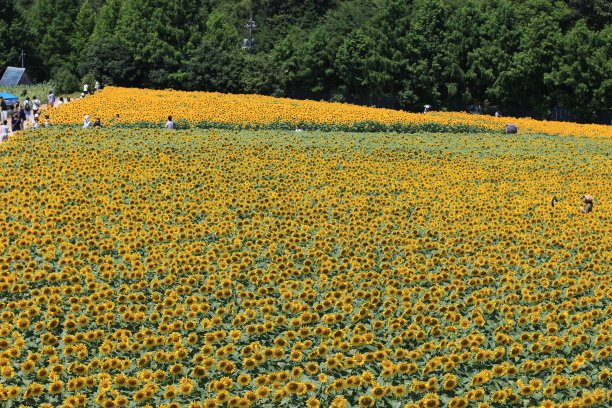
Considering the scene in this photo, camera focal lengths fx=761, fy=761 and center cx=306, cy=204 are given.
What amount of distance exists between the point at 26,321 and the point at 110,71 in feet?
175

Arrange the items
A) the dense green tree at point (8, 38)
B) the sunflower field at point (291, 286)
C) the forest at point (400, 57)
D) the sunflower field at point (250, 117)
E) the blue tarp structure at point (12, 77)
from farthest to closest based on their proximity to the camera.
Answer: the dense green tree at point (8, 38)
the blue tarp structure at point (12, 77)
the forest at point (400, 57)
the sunflower field at point (250, 117)
the sunflower field at point (291, 286)

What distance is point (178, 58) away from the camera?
62.5 m

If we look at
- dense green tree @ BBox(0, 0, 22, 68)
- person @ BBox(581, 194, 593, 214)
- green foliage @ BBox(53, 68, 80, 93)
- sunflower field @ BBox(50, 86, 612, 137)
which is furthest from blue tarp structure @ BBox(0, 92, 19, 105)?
person @ BBox(581, 194, 593, 214)

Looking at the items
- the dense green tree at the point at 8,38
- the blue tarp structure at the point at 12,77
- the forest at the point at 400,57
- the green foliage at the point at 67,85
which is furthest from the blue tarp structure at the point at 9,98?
the dense green tree at the point at 8,38

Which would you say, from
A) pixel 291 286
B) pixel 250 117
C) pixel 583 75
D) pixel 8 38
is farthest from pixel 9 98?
pixel 291 286

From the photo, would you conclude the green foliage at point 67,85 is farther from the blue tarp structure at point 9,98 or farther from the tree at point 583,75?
the tree at point 583,75

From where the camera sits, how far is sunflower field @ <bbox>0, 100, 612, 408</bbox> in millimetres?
8773

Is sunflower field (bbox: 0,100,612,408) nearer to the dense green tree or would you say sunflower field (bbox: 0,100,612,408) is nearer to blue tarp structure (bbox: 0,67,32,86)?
blue tarp structure (bbox: 0,67,32,86)

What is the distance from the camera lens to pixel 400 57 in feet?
212

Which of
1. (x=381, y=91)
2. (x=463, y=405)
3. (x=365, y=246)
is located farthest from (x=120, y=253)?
(x=381, y=91)

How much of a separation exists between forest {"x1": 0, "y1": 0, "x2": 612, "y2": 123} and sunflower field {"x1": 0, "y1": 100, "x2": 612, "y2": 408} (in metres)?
41.3

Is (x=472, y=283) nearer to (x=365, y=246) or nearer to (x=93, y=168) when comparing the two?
(x=365, y=246)

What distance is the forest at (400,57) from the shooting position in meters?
60.8

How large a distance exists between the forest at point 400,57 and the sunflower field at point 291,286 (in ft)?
135
